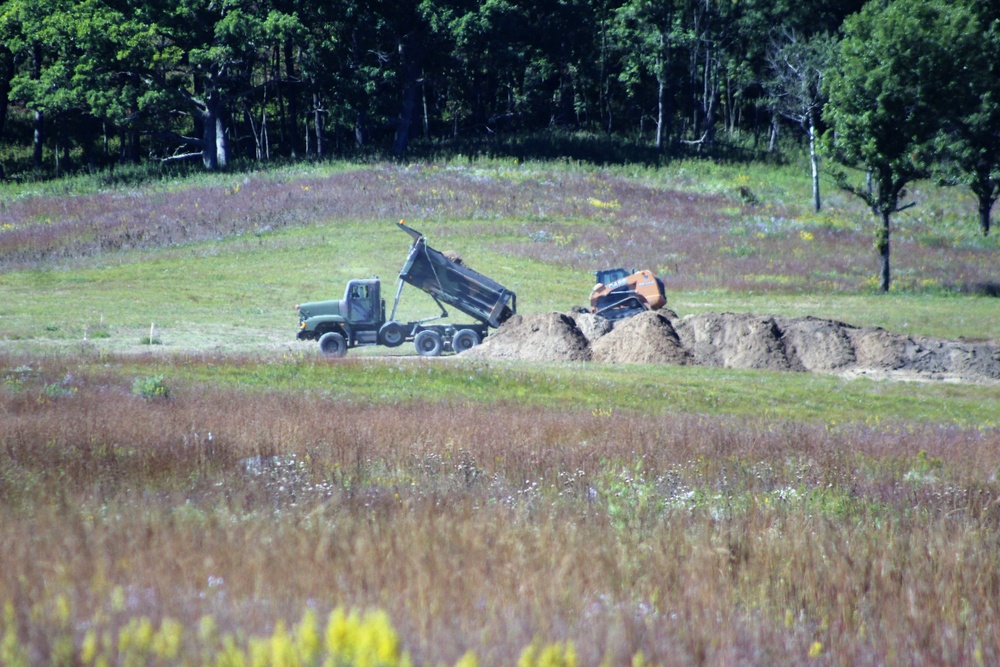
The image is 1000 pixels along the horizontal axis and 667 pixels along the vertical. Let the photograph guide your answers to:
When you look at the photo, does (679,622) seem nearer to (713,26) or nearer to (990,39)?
(990,39)

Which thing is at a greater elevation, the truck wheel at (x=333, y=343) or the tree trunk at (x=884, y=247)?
the tree trunk at (x=884, y=247)

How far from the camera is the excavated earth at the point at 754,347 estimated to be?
23.0 m

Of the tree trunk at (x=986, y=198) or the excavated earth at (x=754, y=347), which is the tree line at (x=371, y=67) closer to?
the tree trunk at (x=986, y=198)

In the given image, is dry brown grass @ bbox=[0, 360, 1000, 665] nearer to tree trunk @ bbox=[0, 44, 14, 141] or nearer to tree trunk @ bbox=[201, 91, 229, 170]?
tree trunk @ bbox=[201, 91, 229, 170]

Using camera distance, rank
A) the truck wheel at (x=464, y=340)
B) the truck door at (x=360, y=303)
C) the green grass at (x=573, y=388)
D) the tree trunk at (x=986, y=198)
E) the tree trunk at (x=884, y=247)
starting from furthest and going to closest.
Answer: the tree trunk at (x=986, y=198), the tree trunk at (x=884, y=247), the truck wheel at (x=464, y=340), the truck door at (x=360, y=303), the green grass at (x=573, y=388)

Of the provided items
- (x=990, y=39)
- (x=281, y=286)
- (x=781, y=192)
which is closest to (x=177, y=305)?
(x=281, y=286)

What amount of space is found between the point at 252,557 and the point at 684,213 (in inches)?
2042

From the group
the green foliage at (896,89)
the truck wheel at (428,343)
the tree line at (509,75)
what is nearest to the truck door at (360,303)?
the truck wheel at (428,343)

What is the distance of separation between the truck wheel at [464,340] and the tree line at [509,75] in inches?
826

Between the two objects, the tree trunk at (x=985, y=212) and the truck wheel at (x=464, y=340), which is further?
the tree trunk at (x=985, y=212)

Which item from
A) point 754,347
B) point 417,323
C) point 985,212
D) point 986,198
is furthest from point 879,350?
point 985,212

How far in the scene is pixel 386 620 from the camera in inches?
131

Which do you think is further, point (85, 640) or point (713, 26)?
point (713, 26)

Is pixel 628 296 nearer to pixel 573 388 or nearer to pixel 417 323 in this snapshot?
pixel 417 323
